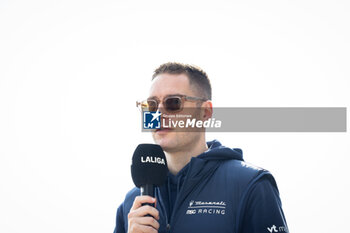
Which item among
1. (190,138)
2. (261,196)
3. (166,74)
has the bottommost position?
(261,196)

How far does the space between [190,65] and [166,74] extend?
45 centimetres

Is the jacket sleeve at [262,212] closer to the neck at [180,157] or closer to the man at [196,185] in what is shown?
the man at [196,185]

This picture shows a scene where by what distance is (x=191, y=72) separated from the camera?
5.27m

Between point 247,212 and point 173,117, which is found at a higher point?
point 173,117

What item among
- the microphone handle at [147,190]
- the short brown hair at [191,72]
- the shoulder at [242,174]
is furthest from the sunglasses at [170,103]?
the microphone handle at [147,190]

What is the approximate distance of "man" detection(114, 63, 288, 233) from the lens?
12.9ft

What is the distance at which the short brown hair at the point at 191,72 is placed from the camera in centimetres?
520

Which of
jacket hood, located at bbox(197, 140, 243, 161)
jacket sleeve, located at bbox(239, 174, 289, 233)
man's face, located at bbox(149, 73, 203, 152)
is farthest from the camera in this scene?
man's face, located at bbox(149, 73, 203, 152)

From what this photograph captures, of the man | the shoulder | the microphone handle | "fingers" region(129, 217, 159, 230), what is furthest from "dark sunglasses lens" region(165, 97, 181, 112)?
"fingers" region(129, 217, 159, 230)

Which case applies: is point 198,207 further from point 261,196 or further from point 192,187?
point 261,196

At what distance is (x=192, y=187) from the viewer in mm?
4367

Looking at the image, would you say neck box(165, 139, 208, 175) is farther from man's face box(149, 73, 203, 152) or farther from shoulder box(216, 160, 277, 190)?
shoulder box(216, 160, 277, 190)

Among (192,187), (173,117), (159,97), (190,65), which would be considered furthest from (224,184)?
(190,65)

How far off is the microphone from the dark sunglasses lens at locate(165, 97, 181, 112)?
848 millimetres
